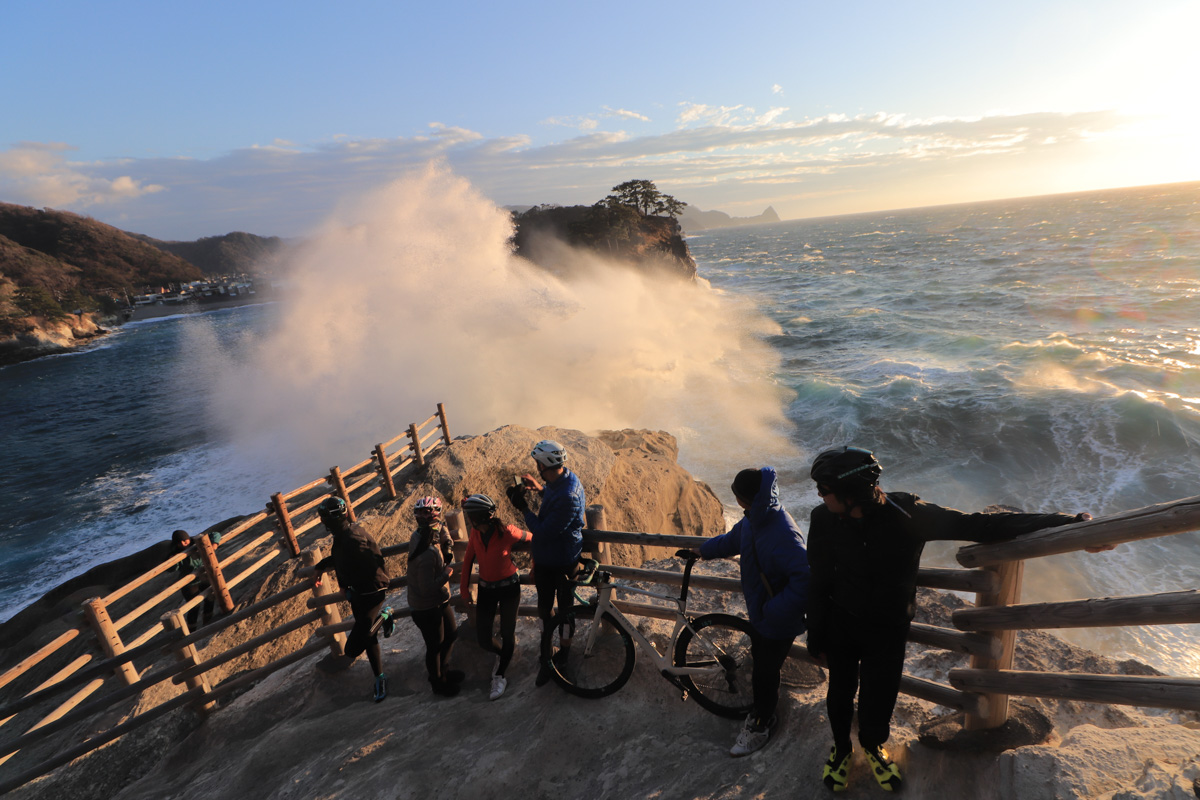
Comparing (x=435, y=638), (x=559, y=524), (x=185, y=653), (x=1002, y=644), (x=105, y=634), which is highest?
(x=559, y=524)

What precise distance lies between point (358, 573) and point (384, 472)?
7.04 meters

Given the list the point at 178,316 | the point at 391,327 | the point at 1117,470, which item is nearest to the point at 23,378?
the point at 391,327

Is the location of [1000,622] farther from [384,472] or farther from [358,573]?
[384,472]

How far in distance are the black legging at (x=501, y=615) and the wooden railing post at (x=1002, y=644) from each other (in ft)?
10.6

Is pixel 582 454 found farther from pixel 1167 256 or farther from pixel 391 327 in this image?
pixel 1167 256

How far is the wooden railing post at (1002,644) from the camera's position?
2.94 m

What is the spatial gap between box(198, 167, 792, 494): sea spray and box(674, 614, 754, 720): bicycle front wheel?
11.9 metres

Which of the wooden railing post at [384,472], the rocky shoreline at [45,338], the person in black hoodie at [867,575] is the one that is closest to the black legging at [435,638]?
the person in black hoodie at [867,575]

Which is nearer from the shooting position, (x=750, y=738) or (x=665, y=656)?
(x=750, y=738)

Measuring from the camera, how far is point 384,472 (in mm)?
11359

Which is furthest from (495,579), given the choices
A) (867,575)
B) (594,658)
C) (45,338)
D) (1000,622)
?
(45,338)

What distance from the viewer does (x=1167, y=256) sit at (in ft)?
168

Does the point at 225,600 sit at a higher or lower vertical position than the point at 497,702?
lower

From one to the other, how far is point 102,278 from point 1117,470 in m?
168
